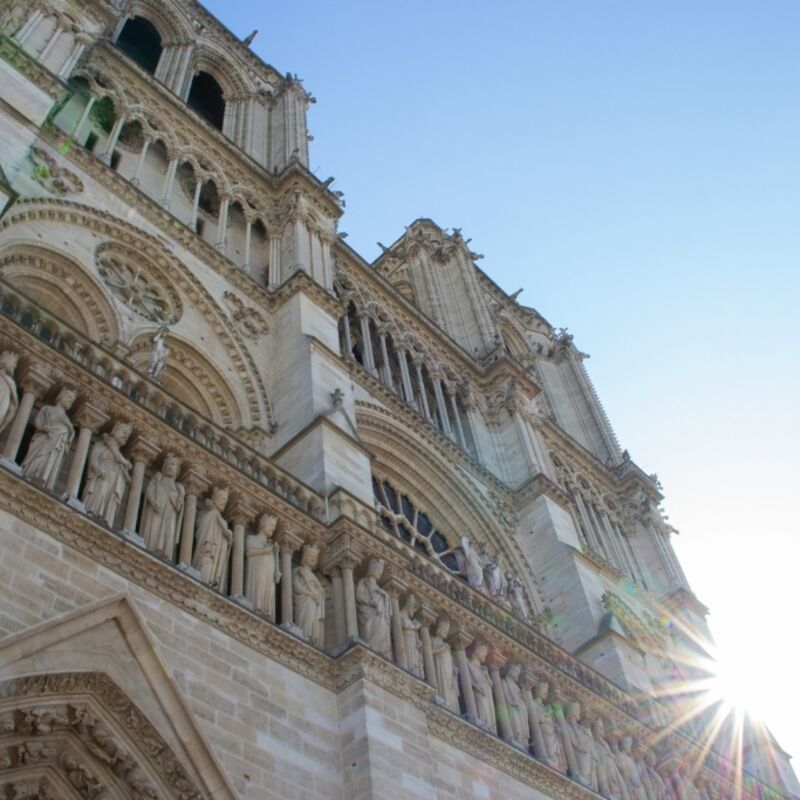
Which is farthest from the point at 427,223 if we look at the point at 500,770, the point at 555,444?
the point at 500,770

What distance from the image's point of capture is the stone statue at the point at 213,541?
30.4 ft

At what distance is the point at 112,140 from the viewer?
649 inches

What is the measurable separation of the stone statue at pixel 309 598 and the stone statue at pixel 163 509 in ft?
4.85

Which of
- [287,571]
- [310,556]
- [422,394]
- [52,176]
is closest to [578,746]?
[310,556]

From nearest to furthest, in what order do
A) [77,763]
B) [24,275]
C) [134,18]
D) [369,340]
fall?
[77,763]
[24,275]
[369,340]
[134,18]

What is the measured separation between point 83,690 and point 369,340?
13531mm

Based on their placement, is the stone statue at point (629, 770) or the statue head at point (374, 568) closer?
the statue head at point (374, 568)

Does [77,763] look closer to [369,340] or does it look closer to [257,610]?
[257,610]

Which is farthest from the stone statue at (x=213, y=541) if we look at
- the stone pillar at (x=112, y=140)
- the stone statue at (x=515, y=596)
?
the stone pillar at (x=112, y=140)

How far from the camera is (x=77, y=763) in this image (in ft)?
23.8

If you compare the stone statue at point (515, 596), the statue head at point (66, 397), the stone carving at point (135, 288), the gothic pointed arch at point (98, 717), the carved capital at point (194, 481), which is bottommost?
the gothic pointed arch at point (98, 717)

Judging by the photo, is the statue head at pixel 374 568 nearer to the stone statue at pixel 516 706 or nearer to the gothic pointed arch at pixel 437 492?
the stone statue at pixel 516 706

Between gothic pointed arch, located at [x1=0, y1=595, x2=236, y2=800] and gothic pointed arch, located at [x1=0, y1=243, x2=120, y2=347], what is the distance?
240 inches

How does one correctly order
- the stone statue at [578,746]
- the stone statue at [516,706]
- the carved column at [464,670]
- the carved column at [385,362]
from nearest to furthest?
the carved column at [464,670] → the stone statue at [516,706] → the stone statue at [578,746] → the carved column at [385,362]
